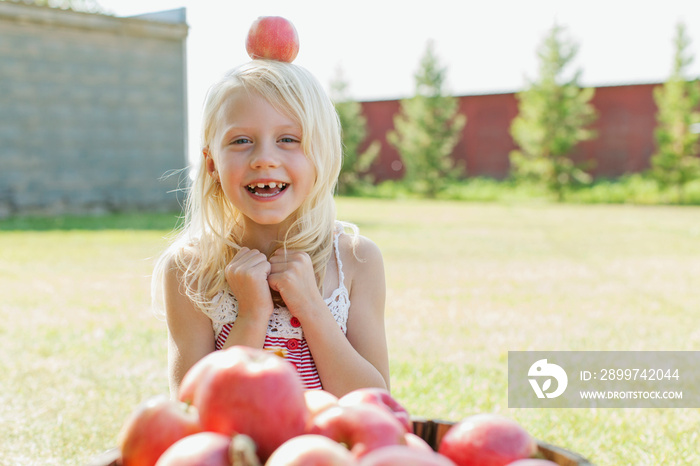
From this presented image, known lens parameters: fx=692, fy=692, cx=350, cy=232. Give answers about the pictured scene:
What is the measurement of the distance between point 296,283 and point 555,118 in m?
27.8

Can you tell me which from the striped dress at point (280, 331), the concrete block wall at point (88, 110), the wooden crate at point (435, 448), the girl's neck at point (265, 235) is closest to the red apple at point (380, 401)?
the wooden crate at point (435, 448)

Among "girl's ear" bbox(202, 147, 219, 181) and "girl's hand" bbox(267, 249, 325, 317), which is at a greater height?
"girl's ear" bbox(202, 147, 219, 181)

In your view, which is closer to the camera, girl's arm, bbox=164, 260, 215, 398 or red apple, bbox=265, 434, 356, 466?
red apple, bbox=265, 434, 356, 466

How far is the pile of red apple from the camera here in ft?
2.93

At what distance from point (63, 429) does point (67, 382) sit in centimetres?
73

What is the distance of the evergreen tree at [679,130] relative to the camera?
25578 millimetres

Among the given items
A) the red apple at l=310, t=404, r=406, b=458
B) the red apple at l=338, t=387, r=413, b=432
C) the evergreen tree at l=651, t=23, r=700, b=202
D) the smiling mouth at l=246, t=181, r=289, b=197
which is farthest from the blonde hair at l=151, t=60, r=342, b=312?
the evergreen tree at l=651, t=23, r=700, b=202

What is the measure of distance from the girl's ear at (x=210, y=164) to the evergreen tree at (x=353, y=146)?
2938 centimetres

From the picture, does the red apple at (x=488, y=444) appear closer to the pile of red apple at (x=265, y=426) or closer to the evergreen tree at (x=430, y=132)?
the pile of red apple at (x=265, y=426)

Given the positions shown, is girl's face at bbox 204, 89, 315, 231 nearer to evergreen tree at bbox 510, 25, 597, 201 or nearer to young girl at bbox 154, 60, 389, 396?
young girl at bbox 154, 60, 389, 396

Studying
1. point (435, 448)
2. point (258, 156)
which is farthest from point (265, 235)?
point (435, 448)

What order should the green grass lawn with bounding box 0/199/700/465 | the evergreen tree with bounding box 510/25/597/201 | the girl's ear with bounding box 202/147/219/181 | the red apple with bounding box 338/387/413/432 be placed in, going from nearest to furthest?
the red apple with bounding box 338/387/413/432, the girl's ear with bounding box 202/147/219/181, the green grass lawn with bounding box 0/199/700/465, the evergreen tree with bounding box 510/25/597/201

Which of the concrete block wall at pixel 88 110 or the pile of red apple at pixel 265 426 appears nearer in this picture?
the pile of red apple at pixel 265 426

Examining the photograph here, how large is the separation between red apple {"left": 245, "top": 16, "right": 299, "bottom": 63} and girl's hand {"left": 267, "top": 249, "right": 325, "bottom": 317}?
0.62 meters
